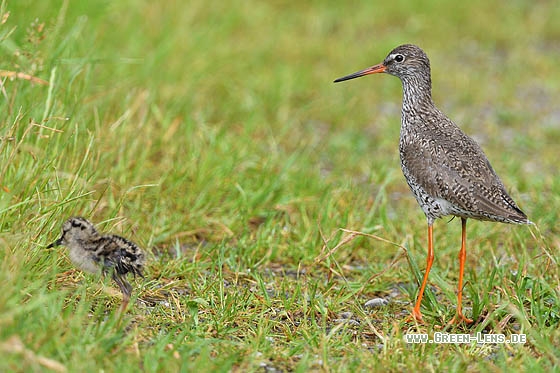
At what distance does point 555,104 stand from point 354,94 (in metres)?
2.67

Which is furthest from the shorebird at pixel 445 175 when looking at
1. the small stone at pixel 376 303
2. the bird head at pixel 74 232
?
the bird head at pixel 74 232

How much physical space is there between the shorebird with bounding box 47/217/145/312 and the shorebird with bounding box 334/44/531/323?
1.80 metres

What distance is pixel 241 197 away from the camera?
22.6ft

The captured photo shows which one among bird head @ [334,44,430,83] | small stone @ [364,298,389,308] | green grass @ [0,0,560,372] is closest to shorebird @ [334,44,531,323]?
bird head @ [334,44,430,83]

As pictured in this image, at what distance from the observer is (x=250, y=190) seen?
7.12m

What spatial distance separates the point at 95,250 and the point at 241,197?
2.15m

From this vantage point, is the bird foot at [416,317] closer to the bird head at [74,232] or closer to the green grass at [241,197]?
the green grass at [241,197]

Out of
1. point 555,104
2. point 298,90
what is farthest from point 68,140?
point 555,104

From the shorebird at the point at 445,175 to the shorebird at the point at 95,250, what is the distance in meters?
1.80

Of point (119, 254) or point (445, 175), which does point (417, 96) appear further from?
point (119, 254)

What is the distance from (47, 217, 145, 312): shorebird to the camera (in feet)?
16.1

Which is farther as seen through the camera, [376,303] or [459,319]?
[376,303]

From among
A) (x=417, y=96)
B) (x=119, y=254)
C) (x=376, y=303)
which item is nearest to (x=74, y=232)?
(x=119, y=254)

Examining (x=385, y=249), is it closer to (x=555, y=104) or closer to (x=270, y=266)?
(x=270, y=266)
